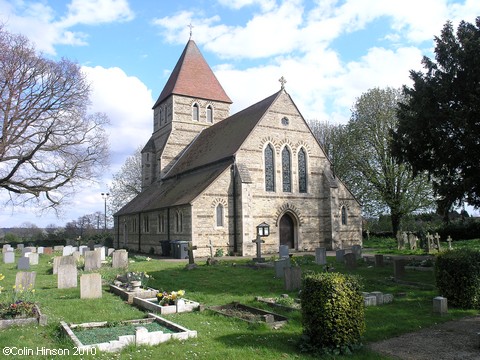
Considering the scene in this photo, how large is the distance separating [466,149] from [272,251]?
14760mm

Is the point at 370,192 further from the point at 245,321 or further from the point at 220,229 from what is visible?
the point at 245,321

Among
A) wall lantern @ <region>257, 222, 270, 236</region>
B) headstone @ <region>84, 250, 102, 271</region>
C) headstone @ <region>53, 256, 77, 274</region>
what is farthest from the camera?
wall lantern @ <region>257, 222, 270, 236</region>

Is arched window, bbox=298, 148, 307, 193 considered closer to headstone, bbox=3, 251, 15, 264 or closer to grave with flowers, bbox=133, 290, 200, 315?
headstone, bbox=3, 251, 15, 264

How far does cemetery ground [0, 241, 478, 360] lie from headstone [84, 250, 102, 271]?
2.28m

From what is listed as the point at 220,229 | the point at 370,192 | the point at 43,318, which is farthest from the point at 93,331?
the point at 370,192

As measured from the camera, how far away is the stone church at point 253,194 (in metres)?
24.6

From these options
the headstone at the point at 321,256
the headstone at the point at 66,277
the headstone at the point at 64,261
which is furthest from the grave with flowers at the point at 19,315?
the headstone at the point at 321,256

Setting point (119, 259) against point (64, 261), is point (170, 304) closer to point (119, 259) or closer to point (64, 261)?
point (64, 261)

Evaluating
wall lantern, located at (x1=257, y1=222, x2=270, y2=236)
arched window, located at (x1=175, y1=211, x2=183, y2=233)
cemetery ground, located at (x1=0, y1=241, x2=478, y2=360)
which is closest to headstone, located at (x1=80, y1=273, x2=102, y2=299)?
cemetery ground, located at (x1=0, y1=241, x2=478, y2=360)

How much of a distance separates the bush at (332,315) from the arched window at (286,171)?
67.5 ft

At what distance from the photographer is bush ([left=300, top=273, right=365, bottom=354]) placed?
6.38 m

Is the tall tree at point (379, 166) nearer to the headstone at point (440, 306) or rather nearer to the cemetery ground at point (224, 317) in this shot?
the cemetery ground at point (224, 317)

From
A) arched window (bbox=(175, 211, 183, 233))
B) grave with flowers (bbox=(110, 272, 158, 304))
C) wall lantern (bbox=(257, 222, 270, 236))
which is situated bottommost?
grave with flowers (bbox=(110, 272, 158, 304))

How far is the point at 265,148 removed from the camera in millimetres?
26625
